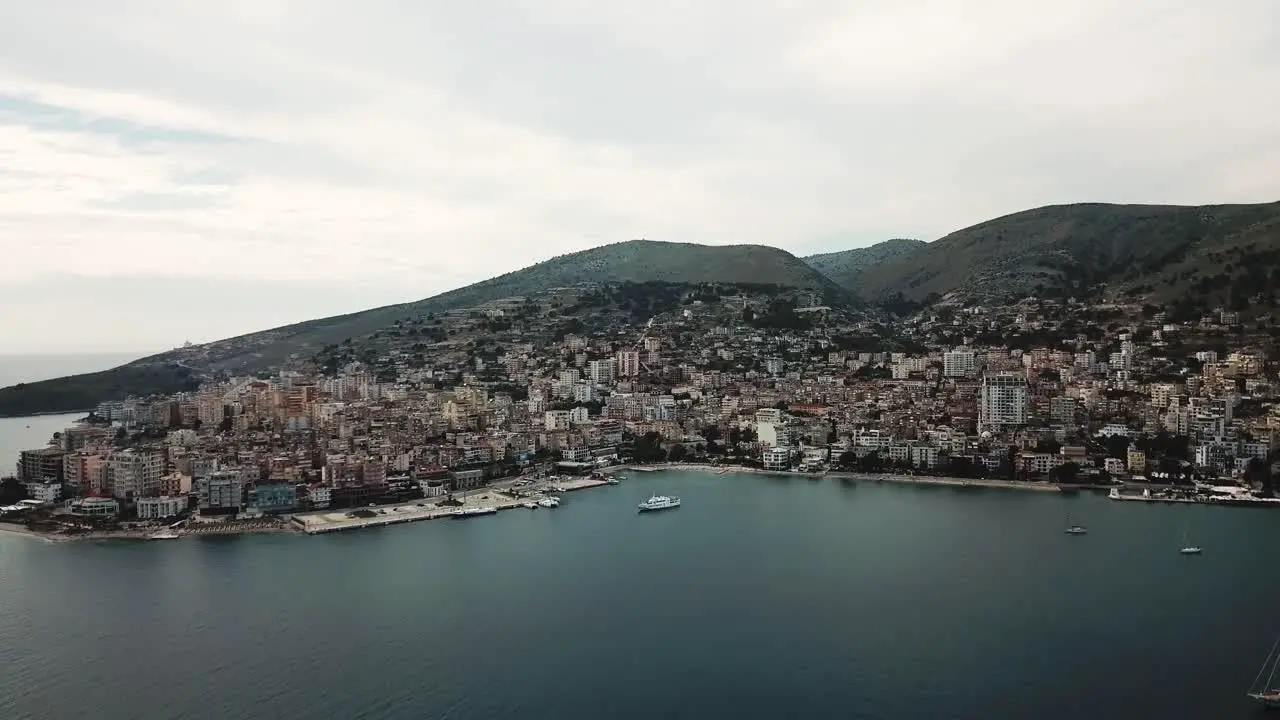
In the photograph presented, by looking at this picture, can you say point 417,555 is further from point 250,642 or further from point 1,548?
point 1,548

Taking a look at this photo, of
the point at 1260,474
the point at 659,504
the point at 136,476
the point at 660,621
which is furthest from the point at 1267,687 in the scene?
the point at 136,476

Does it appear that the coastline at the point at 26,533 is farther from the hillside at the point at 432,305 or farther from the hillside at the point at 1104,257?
the hillside at the point at 1104,257

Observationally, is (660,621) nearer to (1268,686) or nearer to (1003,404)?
(1268,686)

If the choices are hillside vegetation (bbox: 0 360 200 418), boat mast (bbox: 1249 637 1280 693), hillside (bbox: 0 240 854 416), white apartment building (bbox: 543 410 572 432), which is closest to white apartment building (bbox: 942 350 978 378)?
white apartment building (bbox: 543 410 572 432)

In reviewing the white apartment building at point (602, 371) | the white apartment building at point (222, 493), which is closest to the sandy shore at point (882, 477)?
the white apartment building at point (222, 493)

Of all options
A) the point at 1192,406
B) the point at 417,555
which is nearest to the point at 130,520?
the point at 417,555

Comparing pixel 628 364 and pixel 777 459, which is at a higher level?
pixel 628 364

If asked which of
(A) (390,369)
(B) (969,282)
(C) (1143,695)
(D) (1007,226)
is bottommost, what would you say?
(C) (1143,695)
